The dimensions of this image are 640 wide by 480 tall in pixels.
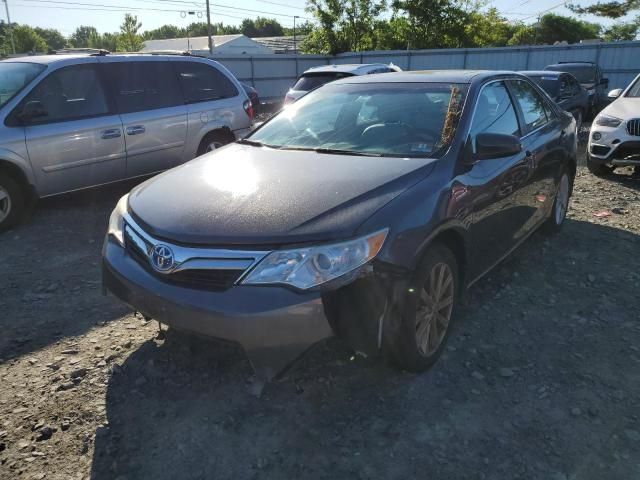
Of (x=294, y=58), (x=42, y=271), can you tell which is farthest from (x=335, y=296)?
(x=294, y=58)

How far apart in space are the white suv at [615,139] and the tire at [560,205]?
2472 mm

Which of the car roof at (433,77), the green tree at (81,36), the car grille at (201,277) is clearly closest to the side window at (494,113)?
the car roof at (433,77)

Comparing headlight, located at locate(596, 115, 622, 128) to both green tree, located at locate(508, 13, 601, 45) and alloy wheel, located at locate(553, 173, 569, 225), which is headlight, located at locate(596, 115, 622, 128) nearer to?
alloy wheel, located at locate(553, 173, 569, 225)

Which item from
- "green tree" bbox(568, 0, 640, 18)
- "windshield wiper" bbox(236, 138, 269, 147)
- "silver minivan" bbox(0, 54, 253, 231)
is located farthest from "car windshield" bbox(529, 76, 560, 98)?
"green tree" bbox(568, 0, 640, 18)

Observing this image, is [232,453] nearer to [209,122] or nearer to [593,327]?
[593,327]

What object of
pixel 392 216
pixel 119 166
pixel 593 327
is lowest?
pixel 593 327

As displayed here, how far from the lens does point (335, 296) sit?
2.34 meters

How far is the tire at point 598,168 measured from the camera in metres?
7.72

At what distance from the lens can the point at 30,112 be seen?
5316 mm

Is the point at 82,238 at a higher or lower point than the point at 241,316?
lower

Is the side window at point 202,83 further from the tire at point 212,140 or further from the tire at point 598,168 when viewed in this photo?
the tire at point 598,168

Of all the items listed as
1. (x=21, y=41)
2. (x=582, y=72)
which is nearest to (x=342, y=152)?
(x=582, y=72)

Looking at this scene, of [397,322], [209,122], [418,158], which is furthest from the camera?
[209,122]

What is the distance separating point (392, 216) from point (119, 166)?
4.50 metres
